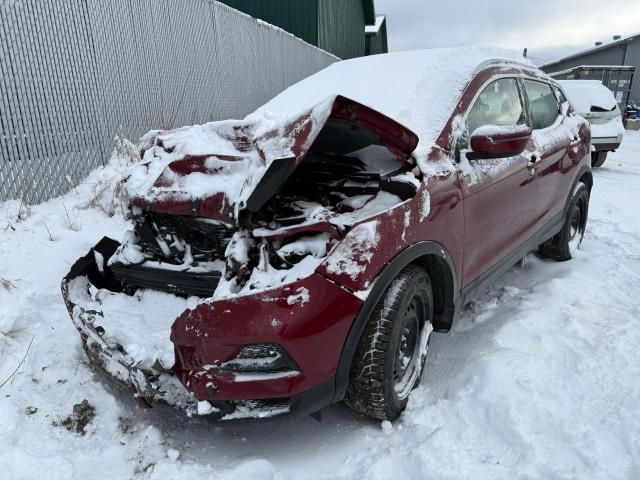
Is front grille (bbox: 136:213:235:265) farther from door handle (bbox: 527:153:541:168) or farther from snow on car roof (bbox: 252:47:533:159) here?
door handle (bbox: 527:153:541:168)

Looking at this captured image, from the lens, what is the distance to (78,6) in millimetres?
5762

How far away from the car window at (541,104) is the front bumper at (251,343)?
99.6 inches

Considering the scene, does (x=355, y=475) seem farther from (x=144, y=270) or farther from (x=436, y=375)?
(x=144, y=270)

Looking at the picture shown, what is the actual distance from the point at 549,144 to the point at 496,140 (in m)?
1.38

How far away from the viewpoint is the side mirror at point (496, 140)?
262 cm

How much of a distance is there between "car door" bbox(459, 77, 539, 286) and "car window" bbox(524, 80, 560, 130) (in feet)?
0.67

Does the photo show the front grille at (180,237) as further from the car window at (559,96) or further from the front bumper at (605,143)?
the front bumper at (605,143)

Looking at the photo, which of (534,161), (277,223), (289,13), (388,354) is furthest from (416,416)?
(289,13)

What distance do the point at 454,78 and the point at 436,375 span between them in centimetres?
178

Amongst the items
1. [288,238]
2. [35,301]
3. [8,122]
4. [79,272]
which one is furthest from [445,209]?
[8,122]

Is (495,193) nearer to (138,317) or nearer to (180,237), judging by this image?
(180,237)

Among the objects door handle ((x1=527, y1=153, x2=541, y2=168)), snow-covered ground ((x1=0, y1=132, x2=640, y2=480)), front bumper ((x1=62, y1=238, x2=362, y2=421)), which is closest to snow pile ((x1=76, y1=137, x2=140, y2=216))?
snow-covered ground ((x1=0, y1=132, x2=640, y2=480))

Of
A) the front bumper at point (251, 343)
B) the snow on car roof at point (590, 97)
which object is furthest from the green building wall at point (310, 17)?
the front bumper at point (251, 343)

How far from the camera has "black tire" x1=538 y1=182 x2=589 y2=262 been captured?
439cm
